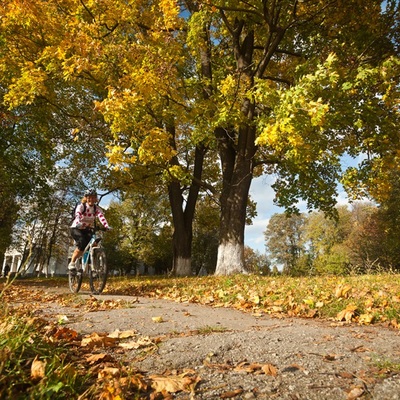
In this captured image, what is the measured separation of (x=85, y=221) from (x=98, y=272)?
1.18m

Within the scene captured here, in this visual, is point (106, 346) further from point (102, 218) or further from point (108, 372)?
point (102, 218)

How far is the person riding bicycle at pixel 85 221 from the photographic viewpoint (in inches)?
300

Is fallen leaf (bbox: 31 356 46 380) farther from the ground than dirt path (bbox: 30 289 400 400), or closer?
farther from the ground

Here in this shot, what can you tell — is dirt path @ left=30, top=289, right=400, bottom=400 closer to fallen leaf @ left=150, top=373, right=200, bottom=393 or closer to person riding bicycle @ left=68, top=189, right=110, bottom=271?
fallen leaf @ left=150, top=373, right=200, bottom=393

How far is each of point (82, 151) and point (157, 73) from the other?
30.9 ft

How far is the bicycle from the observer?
7562mm

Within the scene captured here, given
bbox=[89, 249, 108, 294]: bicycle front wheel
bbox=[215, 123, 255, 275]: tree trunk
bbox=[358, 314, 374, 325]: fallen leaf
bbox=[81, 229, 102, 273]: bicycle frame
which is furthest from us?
bbox=[215, 123, 255, 275]: tree trunk

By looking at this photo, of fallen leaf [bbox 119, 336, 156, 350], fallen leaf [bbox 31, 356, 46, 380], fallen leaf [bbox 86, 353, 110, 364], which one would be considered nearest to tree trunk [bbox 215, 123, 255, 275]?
fallen leaf [bbox 119, 336, 156, 350]

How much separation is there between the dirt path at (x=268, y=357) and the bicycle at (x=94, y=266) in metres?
3.28

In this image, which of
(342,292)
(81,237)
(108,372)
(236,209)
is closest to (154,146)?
(81,237)

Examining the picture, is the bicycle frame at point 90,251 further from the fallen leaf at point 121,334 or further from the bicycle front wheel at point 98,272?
the fallen leaf at point 121,334

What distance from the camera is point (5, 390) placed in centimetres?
170

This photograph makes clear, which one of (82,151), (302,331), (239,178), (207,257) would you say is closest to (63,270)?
(207,257)

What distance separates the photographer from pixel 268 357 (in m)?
2.61
